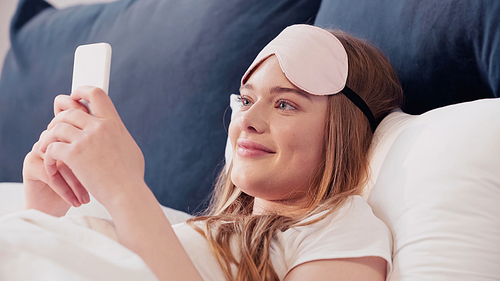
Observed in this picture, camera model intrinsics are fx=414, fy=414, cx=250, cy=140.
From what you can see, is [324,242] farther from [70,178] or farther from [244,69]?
[244,69]

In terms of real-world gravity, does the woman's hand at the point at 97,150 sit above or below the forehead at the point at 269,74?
above

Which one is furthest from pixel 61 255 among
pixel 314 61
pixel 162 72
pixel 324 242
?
pixel 162 72

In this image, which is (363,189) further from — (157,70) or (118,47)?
(118,47)

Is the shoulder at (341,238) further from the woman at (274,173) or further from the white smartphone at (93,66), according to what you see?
the white smartphone at (93,66)

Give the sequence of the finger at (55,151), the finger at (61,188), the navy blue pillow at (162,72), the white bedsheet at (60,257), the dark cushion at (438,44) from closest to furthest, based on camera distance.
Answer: the white bedsheet at (60,257)
the finger at (55,151)
the finger at (61,188)
the dark cushion at (438,44)
the navy blue pillow at (162,72)

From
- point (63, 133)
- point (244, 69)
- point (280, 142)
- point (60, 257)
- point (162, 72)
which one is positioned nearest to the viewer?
point (60, 257)

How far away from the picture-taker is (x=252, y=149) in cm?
86

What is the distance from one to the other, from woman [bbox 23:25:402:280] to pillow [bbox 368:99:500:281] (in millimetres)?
51

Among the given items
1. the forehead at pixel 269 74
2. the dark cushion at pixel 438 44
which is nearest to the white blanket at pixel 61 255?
the forehead at pixel 269 74

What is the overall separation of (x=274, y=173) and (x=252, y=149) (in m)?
0.07

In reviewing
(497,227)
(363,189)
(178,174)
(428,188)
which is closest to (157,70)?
(178,174)

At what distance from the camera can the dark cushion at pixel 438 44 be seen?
→ 0.81 meters

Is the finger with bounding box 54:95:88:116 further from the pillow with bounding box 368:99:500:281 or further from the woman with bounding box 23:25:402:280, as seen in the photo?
the pillow with bounding box 368:99:500:281

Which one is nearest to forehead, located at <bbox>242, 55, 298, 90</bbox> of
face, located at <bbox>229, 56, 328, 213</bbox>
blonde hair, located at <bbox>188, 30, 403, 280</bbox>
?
face, located at <bbox>229, 56, 328, 213</bbox>
